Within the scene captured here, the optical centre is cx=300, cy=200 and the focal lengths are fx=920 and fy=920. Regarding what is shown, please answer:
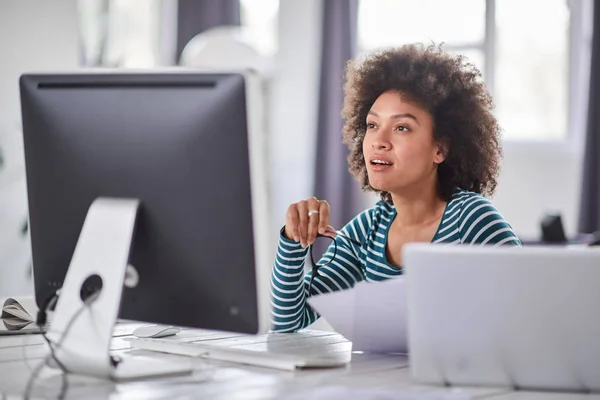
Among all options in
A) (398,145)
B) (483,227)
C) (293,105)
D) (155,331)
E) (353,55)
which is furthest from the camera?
(293,105)

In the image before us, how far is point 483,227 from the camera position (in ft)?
6.00

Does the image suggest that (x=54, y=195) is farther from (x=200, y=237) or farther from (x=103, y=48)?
(x=103, y=48)

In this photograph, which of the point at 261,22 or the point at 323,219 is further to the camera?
the point at 261,22

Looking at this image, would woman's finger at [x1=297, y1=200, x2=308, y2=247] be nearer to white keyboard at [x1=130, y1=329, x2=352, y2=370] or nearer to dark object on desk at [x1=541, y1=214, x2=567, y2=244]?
white keyboard at [x1=130, y1=329, x2=352, y2=370]

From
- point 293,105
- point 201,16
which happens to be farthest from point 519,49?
point 201,16

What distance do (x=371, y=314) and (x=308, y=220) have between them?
0.86ft

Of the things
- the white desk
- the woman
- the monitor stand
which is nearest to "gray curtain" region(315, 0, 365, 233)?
the woman

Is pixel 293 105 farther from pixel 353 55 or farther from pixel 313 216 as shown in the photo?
pixel 313 216

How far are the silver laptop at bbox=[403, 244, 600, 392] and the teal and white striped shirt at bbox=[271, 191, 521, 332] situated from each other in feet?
1.96

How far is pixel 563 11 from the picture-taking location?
502 cm

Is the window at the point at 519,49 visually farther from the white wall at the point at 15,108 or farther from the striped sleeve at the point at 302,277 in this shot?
the striped sleeve at the point at 302,277

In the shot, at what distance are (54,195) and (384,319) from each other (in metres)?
0.56

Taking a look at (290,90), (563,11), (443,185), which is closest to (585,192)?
(563,11)

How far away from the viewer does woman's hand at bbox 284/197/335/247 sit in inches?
66.2
